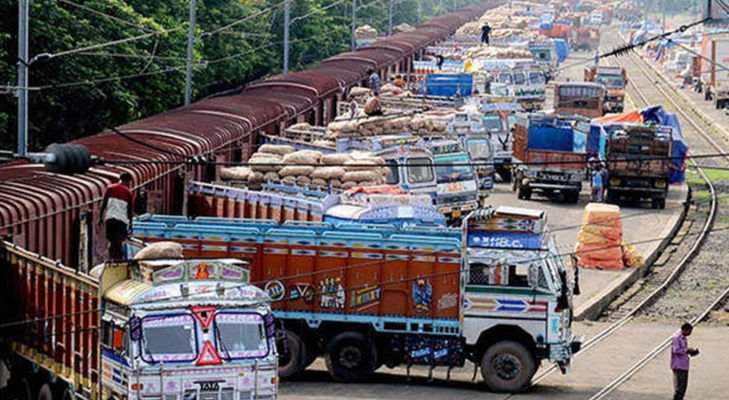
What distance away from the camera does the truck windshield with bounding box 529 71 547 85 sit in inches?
2518

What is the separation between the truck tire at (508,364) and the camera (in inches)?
795

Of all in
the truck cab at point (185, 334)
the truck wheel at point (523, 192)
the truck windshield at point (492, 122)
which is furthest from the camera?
the truck windshield at point (492, 122)

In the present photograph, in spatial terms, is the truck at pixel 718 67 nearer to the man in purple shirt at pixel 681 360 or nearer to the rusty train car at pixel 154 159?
the rusty train car at pixel 154 159

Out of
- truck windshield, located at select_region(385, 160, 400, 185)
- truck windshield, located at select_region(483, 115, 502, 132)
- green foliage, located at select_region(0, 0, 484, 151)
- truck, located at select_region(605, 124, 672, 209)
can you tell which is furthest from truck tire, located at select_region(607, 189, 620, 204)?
truck windshield, located at select_region(385, 160, 400, 185)

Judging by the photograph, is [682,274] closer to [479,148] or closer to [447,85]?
[479,148]

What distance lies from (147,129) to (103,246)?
811cm

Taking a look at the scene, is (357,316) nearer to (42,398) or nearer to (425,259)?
(425,259)

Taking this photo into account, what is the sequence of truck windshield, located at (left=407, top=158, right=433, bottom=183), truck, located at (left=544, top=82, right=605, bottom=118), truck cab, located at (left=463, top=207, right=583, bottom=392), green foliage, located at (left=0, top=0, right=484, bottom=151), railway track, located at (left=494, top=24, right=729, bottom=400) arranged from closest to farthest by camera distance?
1. truck cab, located at (left=463, top=207, right=583, bottom=392)
2. railway track, located at (left=494, top=24, right=729, bottom=400)
3. truck windshield, located at (left=407, top=158, right=433, bottom=183)
4. green foliage, located at (left=0, top=0, right=484, bottom=151)
5. truck, located at (left=544, top=82, right=605, bottom=118)

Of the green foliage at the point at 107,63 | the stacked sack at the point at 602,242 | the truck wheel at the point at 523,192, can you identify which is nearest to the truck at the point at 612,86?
the green foliage at the point at 107,63

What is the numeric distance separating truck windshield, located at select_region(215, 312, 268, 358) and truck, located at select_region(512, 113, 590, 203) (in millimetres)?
26647

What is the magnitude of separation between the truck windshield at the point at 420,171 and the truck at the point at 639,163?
12744 millimetres

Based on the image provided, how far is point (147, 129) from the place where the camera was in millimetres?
29766

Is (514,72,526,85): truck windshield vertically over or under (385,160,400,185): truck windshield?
over

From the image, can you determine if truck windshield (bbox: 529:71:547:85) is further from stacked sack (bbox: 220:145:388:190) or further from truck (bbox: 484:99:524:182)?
stacked sack (bbox: 220:145:388:190)
